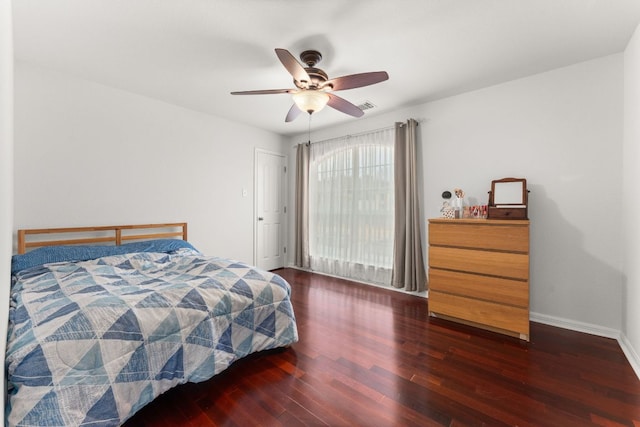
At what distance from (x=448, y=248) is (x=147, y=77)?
3.51 m

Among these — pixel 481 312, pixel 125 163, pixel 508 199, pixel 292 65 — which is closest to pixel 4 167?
pixel 292 65

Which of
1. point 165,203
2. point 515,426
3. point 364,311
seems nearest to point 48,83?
point 165,203

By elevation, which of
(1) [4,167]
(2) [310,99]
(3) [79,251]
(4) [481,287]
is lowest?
(4) [481,287]

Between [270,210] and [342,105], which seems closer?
[342,105]

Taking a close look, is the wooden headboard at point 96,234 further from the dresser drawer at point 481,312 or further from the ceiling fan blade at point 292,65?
the dresser drawer at point 481,312

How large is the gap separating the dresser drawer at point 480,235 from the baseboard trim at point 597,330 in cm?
90

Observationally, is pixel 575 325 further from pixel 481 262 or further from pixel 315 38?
pixel 315 38

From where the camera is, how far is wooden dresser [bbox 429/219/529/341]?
7.91 feet

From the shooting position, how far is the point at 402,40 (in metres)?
2.18

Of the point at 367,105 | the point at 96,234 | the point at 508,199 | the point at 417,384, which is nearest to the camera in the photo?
the point at 417,384

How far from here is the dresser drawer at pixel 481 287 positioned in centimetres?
240

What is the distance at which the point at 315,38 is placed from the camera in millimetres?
2139

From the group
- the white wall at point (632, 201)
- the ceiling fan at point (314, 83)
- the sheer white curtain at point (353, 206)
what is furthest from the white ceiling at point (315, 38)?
the sheer white curtain at point (353, 206)

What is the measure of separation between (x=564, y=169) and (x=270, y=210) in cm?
390
